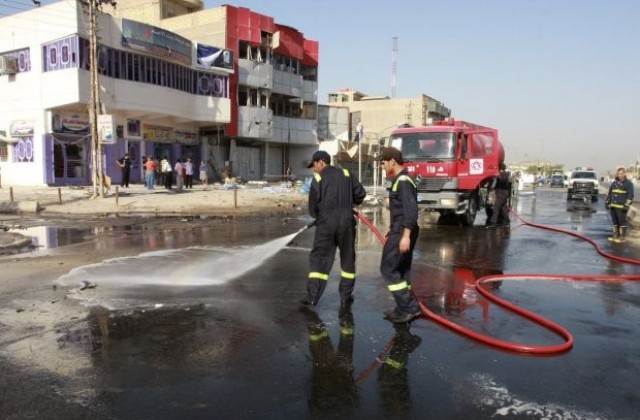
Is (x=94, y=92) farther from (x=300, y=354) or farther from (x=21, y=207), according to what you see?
(x=300, y=354)

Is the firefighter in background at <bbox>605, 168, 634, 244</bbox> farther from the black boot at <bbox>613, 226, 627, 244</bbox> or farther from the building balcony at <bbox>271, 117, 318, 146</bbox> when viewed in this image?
the building balcony at <bbox>271, 117, 318, 146</bbox>

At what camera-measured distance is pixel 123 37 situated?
2691 cm

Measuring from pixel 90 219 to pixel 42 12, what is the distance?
14950 mm

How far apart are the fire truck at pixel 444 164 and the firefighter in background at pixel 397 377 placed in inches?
386

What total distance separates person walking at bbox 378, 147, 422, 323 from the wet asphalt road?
0.21m

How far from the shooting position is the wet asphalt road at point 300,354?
3.46 metres

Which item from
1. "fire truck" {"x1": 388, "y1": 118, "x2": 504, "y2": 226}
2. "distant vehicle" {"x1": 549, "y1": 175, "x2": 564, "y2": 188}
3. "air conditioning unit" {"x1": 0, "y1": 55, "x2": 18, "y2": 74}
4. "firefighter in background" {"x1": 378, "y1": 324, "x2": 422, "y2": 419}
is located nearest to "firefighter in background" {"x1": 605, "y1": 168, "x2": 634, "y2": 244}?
"fire truck" {"x1": 388, "y1": 118, "x2": 504, "y2": 226}

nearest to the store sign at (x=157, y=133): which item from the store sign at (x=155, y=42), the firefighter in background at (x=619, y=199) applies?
the store sign at (x=155, y=42)

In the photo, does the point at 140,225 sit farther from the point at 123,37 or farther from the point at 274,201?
the point at 123,37

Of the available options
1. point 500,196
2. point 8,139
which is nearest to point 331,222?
point 500,196

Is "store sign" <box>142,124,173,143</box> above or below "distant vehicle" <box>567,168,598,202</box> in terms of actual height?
above

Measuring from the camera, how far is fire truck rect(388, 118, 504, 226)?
47.1ft

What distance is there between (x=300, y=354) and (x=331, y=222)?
1.72 meters

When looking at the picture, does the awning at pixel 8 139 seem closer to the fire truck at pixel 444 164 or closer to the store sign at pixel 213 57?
the store sign at pixel 213 57
